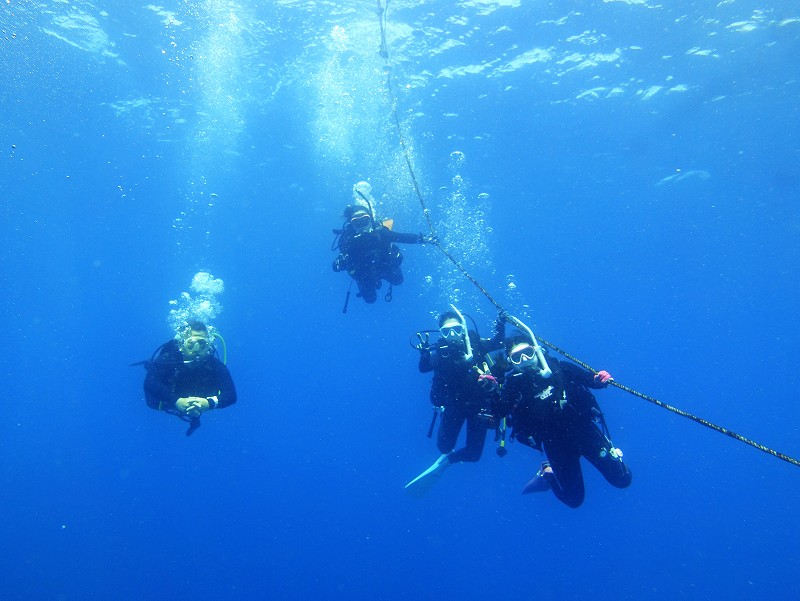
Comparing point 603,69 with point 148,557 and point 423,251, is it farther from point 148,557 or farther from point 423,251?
point 148,557

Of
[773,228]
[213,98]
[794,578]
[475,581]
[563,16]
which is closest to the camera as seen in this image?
[563,16]

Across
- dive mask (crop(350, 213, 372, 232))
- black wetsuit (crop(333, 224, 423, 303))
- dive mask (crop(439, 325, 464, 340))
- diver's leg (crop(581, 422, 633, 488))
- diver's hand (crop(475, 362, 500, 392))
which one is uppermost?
dive mask (crop(350, 213, 372, 232))

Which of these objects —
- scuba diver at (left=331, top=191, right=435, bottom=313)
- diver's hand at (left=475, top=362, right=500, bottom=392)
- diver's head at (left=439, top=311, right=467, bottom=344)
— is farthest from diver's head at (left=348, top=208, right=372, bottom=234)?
diver's hand at (left=475, top=362, right=500, bottom=392)

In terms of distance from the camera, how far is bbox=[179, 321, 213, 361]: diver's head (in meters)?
7.20

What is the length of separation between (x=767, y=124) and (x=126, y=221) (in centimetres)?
4214

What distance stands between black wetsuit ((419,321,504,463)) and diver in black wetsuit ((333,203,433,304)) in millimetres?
2905

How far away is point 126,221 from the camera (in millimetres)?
36219

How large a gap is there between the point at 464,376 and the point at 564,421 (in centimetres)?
170

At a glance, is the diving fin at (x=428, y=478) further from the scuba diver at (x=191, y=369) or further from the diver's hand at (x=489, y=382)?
the scuba diver at (x=191, y=369)

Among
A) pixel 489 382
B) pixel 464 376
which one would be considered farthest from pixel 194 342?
pixel 489 382

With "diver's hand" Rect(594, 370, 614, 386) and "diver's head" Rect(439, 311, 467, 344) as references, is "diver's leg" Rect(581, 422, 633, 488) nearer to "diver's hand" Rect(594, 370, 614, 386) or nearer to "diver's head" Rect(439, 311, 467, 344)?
"diver's hand" Rect(594, 370, 614, 386)

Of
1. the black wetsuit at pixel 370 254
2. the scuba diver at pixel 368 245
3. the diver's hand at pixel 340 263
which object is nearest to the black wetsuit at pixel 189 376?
the scuba diver at pixel 368 245

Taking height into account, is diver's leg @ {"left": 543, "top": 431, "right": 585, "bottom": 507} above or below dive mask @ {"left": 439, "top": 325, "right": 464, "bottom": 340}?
below

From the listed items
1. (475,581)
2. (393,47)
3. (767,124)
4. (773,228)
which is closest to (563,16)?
(393,47)
